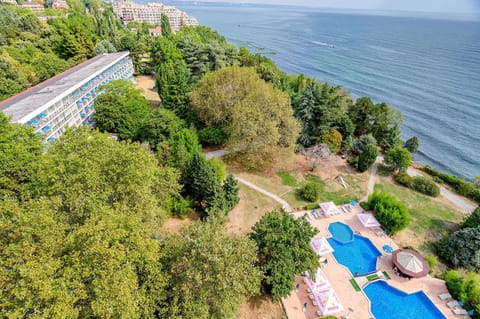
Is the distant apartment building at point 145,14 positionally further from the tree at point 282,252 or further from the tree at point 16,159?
the tree at point 282,252

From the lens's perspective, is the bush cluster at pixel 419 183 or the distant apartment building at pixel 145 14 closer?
the bush cluster at pixel 419 183

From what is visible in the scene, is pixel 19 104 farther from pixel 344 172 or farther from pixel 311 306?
pixel 344 172

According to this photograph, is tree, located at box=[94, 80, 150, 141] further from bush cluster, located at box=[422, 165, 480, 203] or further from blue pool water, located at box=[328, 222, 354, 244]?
bush cluster, located at box=[422, 165, 480, 203]

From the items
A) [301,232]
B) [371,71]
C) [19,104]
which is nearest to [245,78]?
[301,232]

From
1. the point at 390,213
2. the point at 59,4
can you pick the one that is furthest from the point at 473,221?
the point at 59,4

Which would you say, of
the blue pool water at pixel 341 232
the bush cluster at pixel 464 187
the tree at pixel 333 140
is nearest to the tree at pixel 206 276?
the blue pool water at pixel 341 232

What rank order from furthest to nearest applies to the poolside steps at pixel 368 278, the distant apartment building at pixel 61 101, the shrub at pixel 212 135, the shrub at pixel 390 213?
the shrub at pixel 212 135, the distant apartment building at pixel 61 101, the shrub at pixel 390 213, the poolside steps at pixel 368 278

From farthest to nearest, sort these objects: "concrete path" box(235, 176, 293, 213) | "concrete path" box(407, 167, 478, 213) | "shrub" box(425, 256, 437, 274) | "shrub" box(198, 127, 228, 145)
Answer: "shrub" box(198, 127, 228, 145) < "concrete path" box(407, 167, 478, 213) < "concrete path" box(235, 176, 293, 213) < "shrub" box(425, 256, 437, 274)

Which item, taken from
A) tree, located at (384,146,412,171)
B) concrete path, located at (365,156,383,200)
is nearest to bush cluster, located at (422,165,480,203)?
tree, located at (384,146,412,171)

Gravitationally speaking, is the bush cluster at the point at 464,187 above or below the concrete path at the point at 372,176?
above
